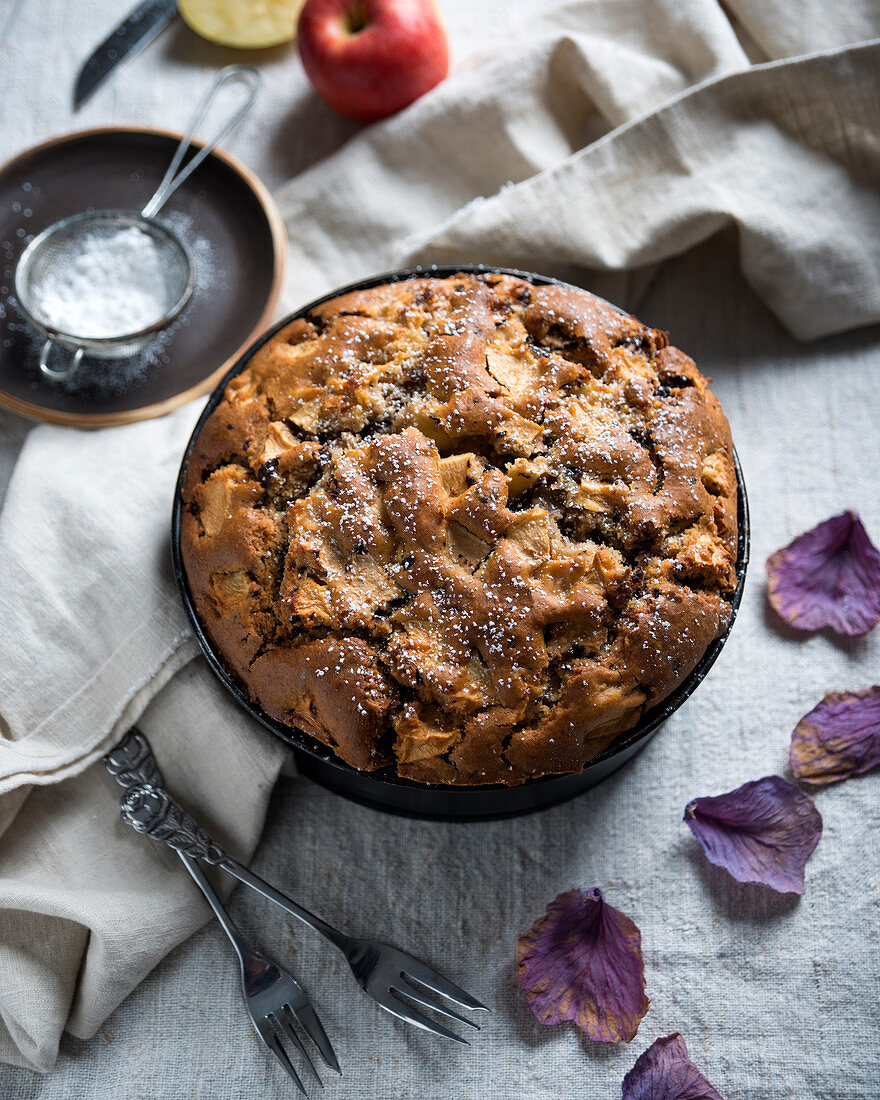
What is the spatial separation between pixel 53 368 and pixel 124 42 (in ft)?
2.84

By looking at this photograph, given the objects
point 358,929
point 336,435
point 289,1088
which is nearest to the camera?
point 336,435

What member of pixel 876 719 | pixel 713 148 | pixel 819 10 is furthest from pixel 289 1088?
pixel 819 10

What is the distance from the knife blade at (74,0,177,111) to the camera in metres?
2.24

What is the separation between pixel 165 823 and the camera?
64.6 inches

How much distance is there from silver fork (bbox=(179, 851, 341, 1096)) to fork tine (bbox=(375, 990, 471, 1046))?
0.39 ft

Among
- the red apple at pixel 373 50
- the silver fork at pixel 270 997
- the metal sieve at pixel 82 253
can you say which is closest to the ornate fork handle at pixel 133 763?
the silver fork at pixel 270 997

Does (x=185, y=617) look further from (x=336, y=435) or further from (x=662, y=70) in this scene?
(x=662, y=70)

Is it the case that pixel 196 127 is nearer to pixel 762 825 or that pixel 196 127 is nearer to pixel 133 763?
pixel 133 763

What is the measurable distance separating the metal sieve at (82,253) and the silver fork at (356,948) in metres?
0.86

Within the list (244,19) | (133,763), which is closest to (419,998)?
(133,763)

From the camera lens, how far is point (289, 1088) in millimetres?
1631

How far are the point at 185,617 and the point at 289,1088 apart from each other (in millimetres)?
818

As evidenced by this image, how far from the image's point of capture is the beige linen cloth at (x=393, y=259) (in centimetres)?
167

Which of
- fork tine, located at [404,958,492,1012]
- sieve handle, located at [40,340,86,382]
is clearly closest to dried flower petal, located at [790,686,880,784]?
fork tine, located at [404,958,492,1012]
